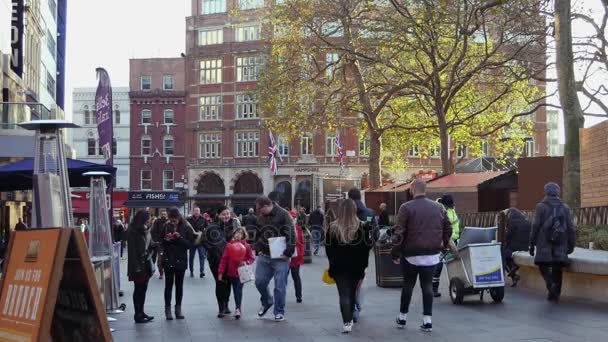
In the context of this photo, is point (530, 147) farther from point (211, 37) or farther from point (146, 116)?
point (146, 116)

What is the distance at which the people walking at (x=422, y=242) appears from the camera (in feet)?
30.3

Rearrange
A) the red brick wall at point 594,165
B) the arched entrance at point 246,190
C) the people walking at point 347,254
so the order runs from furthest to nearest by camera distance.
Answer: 1. the arched entrance at point 246,190
2. the red brick wall at point 594,165
3. the people walking at point 347,254

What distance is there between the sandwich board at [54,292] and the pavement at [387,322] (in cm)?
273

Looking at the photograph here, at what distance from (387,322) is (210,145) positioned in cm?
5679

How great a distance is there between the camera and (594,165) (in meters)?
17.5

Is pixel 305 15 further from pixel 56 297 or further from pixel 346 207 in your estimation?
pixel 56 297

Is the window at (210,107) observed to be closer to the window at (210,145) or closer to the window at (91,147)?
the window at (210,145)

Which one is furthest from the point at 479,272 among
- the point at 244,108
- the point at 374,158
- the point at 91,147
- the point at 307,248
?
the point at 91,147

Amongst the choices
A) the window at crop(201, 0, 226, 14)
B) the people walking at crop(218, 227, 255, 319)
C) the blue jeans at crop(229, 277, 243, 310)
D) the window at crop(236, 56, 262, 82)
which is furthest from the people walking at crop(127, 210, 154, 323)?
the window at crop(201, 0, 226, 14)

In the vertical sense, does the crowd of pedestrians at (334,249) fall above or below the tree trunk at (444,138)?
below

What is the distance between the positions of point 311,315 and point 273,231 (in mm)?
1493

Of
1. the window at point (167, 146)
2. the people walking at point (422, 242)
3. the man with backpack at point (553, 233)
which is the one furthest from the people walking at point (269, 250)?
the window at point (167, 146)

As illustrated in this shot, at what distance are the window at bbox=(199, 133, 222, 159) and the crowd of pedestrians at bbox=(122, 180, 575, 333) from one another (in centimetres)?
5322

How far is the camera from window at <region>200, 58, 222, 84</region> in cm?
6619
